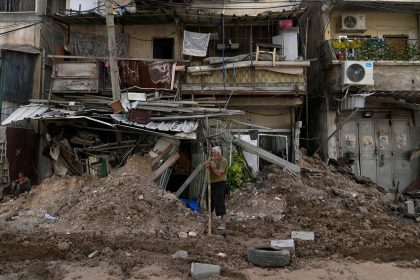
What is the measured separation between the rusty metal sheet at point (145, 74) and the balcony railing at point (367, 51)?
5.73m

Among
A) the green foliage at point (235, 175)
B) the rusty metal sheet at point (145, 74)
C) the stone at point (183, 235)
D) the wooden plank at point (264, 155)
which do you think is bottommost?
the stone at point (183, 235)

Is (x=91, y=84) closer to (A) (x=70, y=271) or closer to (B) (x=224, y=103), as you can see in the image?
(B) (x=224, y=103)

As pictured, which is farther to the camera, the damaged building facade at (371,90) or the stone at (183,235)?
the damaged building facade at (371,90)

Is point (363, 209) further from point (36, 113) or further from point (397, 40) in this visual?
point (36, 113)

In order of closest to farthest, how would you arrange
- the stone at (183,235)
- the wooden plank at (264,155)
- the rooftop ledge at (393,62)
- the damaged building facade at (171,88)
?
the stone at (183,235) < the damaged building facade at (171,88) < the wooden plank at (264,155) < the rooftop ledge at (393,62)

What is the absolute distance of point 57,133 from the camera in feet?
43.4

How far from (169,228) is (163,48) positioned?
899cm

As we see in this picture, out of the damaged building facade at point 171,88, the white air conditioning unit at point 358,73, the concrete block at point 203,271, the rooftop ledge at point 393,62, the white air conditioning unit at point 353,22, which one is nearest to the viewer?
the concrete block at point 203,271

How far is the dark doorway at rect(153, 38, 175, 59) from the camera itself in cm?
1630

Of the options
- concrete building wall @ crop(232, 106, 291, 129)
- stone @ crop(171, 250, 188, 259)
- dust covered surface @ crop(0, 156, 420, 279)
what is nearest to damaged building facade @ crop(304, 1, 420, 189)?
concrete building wall @ crop(232, 106, 291, 129)

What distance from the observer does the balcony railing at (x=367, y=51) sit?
49.4ft

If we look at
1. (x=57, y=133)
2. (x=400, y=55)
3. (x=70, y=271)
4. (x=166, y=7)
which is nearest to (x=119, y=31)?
(x=166, y=7)

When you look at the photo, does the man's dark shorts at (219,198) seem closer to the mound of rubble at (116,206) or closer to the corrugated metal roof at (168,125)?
the mound of rubble at (116,206)

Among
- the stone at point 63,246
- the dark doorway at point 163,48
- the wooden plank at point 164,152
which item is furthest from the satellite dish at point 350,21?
the stone at point 63,246
